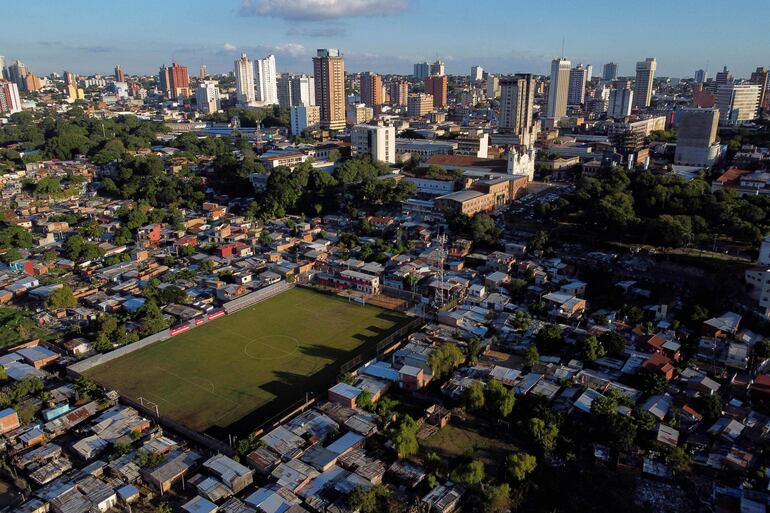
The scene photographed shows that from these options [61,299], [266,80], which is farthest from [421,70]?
[61,299]

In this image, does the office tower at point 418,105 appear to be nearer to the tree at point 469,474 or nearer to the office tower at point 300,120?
the office tower at point 300,120

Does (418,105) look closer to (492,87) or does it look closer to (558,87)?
(558,87)

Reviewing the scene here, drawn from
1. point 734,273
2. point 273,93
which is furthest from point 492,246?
point 273,93

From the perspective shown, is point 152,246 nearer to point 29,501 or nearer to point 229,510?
point 29,501

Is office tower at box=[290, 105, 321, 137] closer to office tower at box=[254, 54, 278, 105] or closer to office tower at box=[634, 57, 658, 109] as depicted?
office tower at box=[254, 54, 278, 105]

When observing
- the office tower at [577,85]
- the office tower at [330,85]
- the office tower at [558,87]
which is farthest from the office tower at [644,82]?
the office tower at [330,85]

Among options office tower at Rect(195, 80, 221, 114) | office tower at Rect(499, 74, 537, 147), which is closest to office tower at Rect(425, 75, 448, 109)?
office tower at Rect(499, 74, 537, 147)
